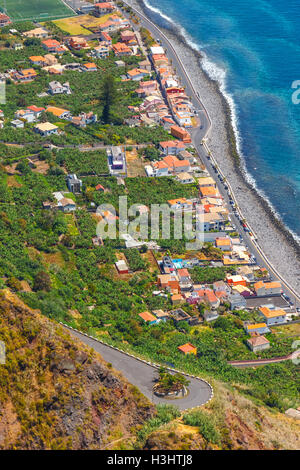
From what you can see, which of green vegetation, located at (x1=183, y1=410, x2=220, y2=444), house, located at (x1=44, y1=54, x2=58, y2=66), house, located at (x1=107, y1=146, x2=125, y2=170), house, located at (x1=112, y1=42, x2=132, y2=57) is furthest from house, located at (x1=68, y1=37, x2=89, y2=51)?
green vegetation, located at (x1=183, y1=410, x2=220, y2=444)

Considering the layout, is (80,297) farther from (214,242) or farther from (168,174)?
(168,174)

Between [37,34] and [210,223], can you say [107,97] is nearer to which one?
[210,223]

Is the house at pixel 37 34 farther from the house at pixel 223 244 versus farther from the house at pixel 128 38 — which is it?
the house at pixel 223 244

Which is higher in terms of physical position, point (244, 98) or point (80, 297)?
point (244, 98)

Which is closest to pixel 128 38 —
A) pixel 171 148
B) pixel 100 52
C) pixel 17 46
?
pixel 100 52

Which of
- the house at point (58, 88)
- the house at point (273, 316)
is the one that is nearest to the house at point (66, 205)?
the house at point (273, 316)

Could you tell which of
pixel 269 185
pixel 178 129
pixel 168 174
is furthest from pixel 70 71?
pixel 269 185
